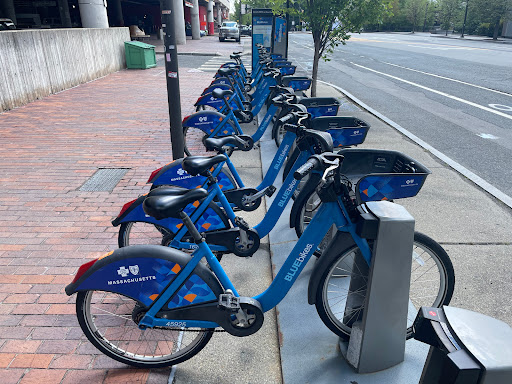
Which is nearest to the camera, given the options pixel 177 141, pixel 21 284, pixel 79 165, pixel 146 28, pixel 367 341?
pixel 367 341

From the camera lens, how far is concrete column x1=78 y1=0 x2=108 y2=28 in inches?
591

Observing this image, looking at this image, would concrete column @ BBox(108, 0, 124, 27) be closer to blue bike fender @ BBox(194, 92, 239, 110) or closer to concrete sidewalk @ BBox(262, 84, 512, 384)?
blue bike fender @ BBox(194, 92, 239, 110)

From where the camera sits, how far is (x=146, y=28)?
44.2 m

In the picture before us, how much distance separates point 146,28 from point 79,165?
43.2 m

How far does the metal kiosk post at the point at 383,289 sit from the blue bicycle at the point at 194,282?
0.08 meters

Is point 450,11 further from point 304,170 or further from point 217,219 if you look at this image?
point 304,170

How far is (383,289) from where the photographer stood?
2.20 meters

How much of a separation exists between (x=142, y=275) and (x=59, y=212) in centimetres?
270

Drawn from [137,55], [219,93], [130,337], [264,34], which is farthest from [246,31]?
[130,337]

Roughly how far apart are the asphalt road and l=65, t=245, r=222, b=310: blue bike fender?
15.4ft

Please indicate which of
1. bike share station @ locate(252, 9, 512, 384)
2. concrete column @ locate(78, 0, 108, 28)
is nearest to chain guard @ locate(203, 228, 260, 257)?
bike share station @ locate(252, 9, 512, 384)

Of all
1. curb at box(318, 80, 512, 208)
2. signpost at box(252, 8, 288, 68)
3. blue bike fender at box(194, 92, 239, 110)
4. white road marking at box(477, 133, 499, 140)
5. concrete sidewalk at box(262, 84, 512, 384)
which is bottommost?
white road marking at box(477, 133, 499, 140)

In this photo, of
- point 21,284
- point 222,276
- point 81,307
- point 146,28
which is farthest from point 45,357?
point 146,28

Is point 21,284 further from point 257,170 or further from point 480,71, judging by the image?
point 480,71
